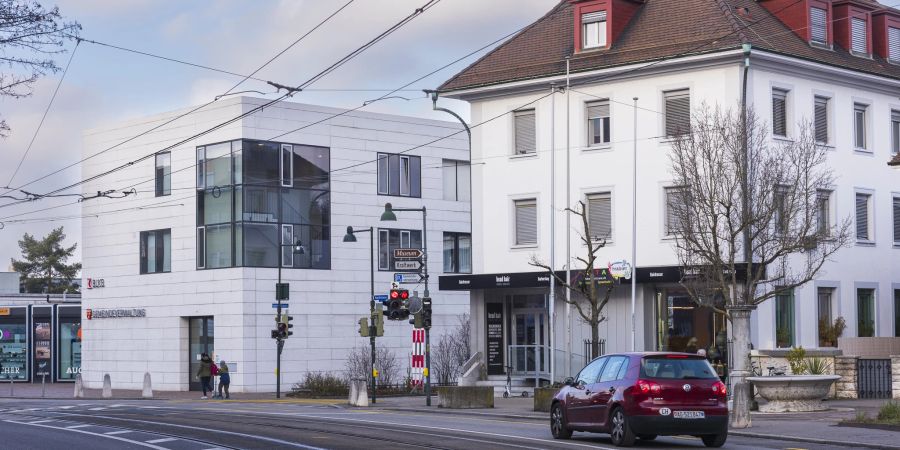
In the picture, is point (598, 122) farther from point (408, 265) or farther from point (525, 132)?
point (408, 265)

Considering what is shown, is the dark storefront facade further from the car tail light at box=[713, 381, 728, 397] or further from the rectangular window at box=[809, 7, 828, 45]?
the car tail light at box=[713, 381, 728, 397]

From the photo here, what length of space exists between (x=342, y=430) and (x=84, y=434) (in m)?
4.83

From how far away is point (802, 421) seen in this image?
28719mm

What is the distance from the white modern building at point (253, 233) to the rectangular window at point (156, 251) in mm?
63

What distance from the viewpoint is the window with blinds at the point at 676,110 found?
133 feet

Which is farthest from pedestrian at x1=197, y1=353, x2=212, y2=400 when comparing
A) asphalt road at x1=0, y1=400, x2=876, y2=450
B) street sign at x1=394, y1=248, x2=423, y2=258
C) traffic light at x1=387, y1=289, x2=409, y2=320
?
asphalt road at x1=0, y1=400, x2=876, y2=450

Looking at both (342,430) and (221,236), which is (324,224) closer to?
(221,236)

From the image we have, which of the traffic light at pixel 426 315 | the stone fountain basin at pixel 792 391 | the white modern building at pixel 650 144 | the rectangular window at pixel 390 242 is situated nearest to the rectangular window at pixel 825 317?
the white modern building at pixel 650 144

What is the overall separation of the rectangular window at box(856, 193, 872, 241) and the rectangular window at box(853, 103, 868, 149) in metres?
1.60

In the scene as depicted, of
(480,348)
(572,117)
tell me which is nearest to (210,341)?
(480,348)

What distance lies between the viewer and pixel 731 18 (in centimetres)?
4009

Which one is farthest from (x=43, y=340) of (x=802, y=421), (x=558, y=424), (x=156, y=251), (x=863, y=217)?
(x=558, y=424)

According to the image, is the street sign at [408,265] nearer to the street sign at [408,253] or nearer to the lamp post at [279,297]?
the street sign at [408,253]

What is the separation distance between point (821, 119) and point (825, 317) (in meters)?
5.88
